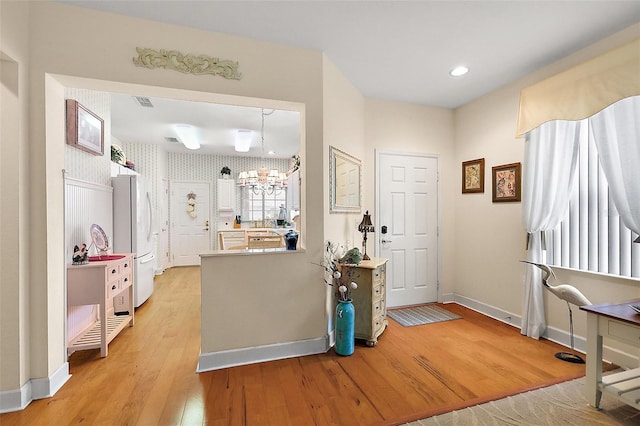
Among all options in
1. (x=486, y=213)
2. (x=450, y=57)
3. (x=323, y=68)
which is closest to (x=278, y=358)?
(x=323, y=68)

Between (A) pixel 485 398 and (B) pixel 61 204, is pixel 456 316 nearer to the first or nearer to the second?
(A) pixel 485 398

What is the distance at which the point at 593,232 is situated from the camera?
2570mm

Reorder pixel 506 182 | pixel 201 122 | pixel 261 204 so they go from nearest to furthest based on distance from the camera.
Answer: pixel 506 182 → pixel 201 122 → pixel 261 204

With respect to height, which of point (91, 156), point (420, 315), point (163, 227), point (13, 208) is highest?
point (91, 156)

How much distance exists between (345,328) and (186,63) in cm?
260

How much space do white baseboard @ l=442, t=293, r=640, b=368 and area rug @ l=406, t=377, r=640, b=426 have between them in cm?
61

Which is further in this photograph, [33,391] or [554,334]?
[554,334]

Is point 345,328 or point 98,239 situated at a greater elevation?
point 98,239

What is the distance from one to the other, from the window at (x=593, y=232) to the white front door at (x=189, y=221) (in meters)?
6.75

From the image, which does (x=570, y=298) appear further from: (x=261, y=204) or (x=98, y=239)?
(x=261, y=204)

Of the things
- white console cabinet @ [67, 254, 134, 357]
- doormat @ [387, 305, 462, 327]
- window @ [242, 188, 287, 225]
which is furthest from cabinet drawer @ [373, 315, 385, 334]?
window @ [242, 188, 287, 225]

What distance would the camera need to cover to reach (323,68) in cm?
270

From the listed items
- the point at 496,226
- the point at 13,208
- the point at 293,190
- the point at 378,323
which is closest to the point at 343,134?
the point at 378,323

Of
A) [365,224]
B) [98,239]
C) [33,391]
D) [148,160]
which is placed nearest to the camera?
[33,391]
